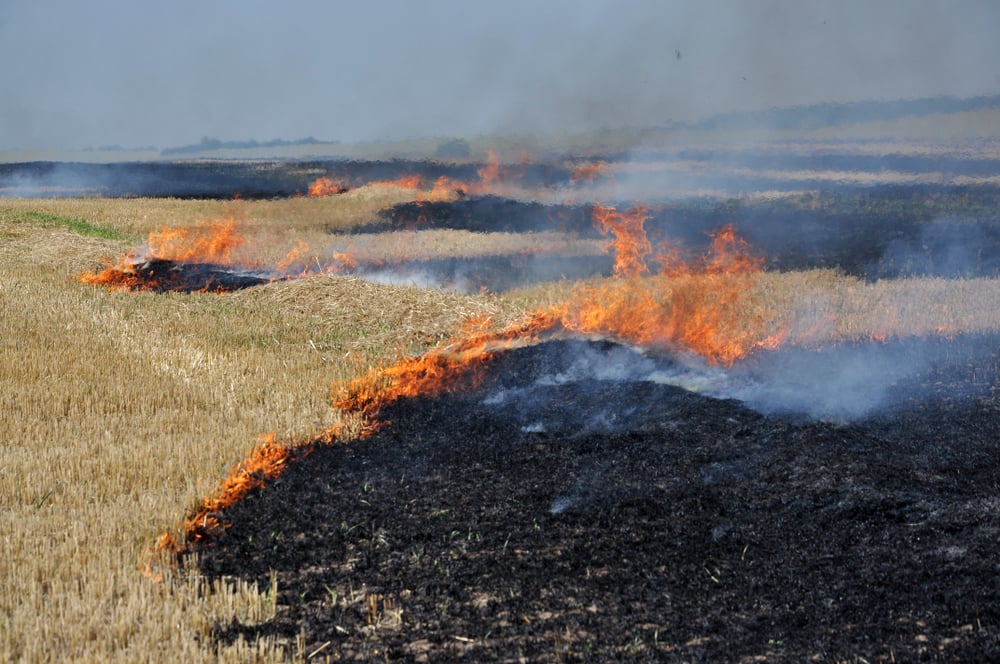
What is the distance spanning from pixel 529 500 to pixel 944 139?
47.3 feet

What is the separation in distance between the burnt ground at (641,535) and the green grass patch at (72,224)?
22.1 m

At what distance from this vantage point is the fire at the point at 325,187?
47031 millimetres

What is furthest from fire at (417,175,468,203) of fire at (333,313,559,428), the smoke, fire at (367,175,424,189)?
the smoke

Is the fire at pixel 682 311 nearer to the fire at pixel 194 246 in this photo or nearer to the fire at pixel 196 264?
the fire at pixel 196 264

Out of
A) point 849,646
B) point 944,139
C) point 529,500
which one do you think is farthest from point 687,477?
point 944,139

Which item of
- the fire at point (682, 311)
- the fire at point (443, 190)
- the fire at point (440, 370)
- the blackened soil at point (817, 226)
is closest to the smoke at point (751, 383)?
the fire at point (682, 311)

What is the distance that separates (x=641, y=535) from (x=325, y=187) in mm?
45063

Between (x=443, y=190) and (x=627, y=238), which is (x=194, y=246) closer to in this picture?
(x=627, y=238)

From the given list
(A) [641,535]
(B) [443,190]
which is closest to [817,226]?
(B) [443,190]

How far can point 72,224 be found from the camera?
31734 mm

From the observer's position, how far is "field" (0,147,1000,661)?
602cm

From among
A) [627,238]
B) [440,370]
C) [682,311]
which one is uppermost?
[627,238]

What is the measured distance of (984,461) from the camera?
870 cm

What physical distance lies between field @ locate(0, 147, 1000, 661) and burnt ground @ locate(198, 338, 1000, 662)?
4 centimetres
